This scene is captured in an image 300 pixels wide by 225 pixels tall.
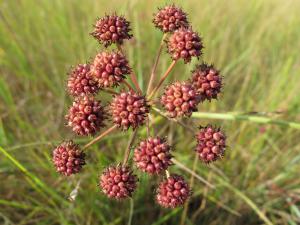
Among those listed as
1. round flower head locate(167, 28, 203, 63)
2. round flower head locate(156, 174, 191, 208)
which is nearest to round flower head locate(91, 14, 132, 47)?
→ round flower head locate(167, 28, 203, 63)

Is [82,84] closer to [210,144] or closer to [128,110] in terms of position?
[128,110]

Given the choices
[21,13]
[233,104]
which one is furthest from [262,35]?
[21,13]

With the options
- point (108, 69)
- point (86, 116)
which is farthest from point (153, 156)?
point (108, 69)

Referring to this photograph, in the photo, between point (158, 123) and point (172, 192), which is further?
point (158, 123)

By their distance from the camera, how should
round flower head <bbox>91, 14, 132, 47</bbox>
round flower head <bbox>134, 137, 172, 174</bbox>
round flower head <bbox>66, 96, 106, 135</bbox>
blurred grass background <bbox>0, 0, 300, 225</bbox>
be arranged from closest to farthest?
1. round flower head <bbox>134, 137, 172, 174</bbox>
2. round flower head <bbox>66, 96, 106, 135</bbox>
3. round flower head <bbox>91, 14, 132, 47</bbox>
4. blurred grass background <bbox>0, 0, 300, 225</bbox>

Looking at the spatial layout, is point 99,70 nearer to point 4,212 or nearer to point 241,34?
point 4,212

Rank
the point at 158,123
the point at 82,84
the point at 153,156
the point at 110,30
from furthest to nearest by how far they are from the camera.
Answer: the point at 158,123 → the point at 110,30 → the point at 82,84 → the point at 153,156

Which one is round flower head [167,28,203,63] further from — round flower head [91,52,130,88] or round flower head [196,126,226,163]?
round flower head [196,126,226,163]

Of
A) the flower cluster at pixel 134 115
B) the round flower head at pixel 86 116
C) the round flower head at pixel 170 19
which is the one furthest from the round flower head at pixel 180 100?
the round flower head at pixel 170 19
